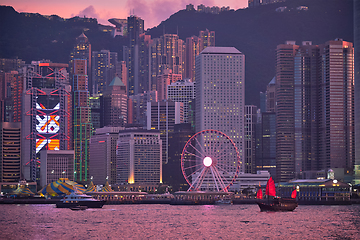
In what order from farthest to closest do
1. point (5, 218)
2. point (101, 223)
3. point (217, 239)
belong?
point (5, 218), point (101, 223), point (217, 239)

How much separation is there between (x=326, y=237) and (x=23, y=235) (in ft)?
196

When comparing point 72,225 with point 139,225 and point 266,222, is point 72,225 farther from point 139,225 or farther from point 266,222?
point 266,222

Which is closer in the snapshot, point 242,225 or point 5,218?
point 242,225

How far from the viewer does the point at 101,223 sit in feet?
530

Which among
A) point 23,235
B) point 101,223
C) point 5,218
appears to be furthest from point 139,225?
point 5,218

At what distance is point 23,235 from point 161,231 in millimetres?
28706

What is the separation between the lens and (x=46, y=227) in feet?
495

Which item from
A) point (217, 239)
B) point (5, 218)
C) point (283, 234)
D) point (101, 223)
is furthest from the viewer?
point (5, 218)

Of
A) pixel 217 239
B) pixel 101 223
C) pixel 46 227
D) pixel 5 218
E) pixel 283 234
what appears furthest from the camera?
pixel 5 218

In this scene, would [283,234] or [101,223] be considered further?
[101,223]

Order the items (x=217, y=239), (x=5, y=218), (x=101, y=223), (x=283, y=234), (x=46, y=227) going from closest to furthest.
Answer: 1. (x=217, y=239)
2. (x=283, y=234)
3. (x=46, y=227)
4. (x=101, y=223)
5. (x=5, y=218)

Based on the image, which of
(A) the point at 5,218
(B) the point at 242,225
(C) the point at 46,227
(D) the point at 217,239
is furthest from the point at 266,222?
(A) the point at 5,218

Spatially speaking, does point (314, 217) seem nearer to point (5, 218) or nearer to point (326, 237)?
point (326, 237)

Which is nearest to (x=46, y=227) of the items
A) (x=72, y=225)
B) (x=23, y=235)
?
(x=72, y=225)
